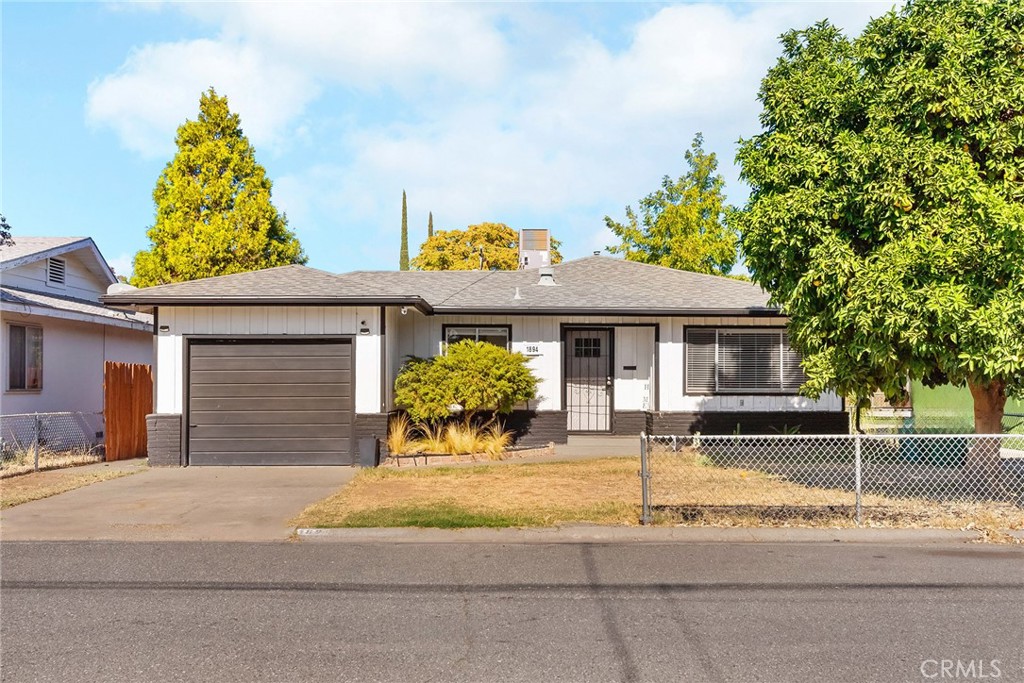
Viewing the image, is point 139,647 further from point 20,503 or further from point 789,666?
point 20,503

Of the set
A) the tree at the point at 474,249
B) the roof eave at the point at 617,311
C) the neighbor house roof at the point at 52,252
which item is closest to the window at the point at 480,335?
the roof eave at the point at 617,311

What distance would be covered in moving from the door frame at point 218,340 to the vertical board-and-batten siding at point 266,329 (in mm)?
41

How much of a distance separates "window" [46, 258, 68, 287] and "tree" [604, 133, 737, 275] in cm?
1964

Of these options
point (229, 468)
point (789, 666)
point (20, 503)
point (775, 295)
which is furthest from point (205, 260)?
point (789, 666)

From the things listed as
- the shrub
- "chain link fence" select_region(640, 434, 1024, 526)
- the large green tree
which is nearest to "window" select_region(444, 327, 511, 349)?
the shrub

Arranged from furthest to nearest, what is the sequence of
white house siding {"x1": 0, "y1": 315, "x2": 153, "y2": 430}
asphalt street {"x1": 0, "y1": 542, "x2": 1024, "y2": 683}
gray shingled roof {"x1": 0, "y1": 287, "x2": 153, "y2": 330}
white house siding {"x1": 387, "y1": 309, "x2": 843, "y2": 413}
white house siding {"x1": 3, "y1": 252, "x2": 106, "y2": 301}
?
1. white house siding {"x1": 3, "y1": 252, "x2": 106, "y2": 301}
2. white house siding {"x1": 387, "y1": 309, "x2": 843, "y2": 413}
3. white house siding {"x1": 0, "y1": 315, "x2": 153, "y2": 430}
4. gray shingled roof {"x1": 0, "y1": 287, "x2": 153, "y2": 330}
5. asphalt street {"x1": 0, "y1": 542, "x2": 1024, "y2": 683}

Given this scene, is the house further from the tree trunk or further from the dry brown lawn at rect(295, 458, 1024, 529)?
the tree trunk

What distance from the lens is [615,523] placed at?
329 inches

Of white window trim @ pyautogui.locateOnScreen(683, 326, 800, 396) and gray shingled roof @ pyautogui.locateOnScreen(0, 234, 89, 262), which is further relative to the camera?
gray shingled roof @ pyautogui.locateOnScreen(0, 234, 89, 262)

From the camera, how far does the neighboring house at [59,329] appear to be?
15.0 meters

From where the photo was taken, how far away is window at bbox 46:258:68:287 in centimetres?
1831

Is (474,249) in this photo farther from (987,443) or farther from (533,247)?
(987,443)

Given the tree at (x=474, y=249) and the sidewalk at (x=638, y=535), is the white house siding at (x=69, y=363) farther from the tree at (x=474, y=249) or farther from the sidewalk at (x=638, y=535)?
the tree at (x=474, y=249)

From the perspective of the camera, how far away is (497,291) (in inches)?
701
